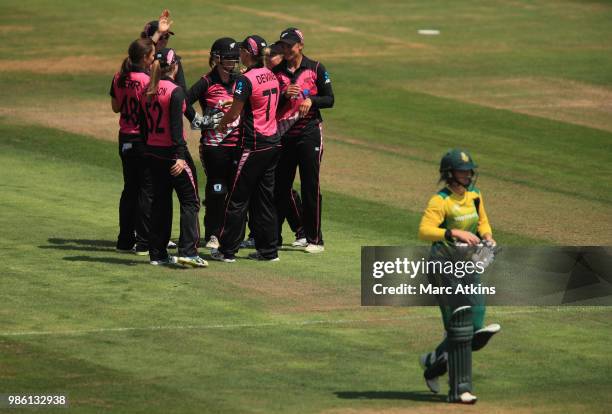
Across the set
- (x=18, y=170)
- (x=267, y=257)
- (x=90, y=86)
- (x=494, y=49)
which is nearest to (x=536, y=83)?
(x=494, y=49)

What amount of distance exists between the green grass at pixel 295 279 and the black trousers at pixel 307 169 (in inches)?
14.6

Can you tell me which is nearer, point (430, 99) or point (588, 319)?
point (588, 319)

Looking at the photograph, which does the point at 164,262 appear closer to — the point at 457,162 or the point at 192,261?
the point at 192,261

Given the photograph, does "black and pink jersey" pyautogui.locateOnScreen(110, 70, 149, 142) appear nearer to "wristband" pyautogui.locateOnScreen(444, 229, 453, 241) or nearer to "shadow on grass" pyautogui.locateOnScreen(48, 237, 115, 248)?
"shadow on grass" pyautogui.locateOnScreen(48, 237, 115, 248)

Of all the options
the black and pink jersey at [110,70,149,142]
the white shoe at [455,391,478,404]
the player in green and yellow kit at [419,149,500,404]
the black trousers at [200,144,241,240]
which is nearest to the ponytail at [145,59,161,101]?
the black and pink jersey at [110,70,149,142]

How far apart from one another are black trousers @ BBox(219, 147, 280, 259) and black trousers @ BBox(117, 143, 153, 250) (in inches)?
37.7

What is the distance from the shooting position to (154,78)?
1538cm

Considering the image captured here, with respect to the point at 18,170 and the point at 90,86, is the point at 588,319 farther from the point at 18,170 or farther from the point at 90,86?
the point at 90,86

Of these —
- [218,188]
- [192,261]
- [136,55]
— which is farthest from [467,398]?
[136,55]

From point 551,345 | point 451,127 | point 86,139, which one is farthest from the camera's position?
point 451,127

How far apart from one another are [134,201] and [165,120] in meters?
1.61

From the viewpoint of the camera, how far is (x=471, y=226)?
11672 millimetres

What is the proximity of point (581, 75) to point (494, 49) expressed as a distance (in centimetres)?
349

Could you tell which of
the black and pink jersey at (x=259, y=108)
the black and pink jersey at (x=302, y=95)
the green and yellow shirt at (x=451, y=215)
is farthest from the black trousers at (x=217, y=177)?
the green and yellow shirt at (x=451, y=215)
